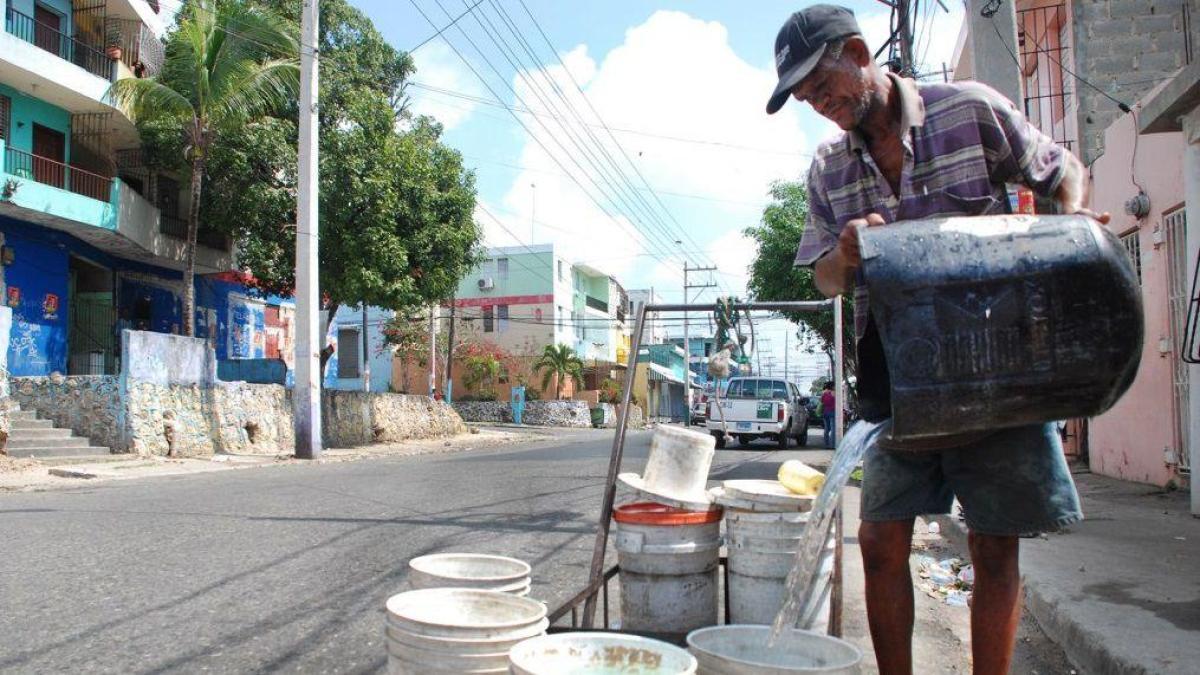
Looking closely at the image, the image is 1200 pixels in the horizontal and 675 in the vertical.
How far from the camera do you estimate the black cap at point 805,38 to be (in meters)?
2.08

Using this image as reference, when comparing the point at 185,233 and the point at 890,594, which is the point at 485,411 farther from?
the point at 890,594

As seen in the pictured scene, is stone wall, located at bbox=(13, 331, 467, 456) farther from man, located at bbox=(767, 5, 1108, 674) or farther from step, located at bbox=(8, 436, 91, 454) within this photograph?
man, located at bbox=(767, 5, 1108, 674)

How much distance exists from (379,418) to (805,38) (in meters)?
20.8

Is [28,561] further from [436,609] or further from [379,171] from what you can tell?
[379,171]

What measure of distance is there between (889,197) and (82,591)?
4.46 m

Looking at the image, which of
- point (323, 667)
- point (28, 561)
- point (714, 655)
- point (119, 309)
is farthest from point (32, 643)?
point (119, 309)

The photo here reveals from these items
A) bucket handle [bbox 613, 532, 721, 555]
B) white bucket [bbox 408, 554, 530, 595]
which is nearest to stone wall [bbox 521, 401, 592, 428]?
bucket handle [bbox 613, 532, 721, 555]

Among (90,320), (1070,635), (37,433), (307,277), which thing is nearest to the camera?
(1070,635)

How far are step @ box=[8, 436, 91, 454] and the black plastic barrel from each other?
48.5 ft

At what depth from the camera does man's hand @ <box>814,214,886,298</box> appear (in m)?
2.01

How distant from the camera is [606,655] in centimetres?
218

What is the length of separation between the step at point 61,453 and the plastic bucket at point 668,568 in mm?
12945

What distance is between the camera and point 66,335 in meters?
18.0

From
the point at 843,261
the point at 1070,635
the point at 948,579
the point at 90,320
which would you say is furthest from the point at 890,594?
the point at 90,320
